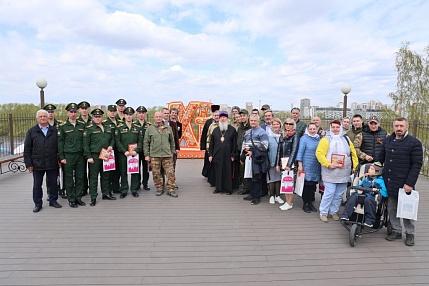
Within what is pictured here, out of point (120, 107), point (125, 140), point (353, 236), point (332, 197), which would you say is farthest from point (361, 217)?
point (120, 107)

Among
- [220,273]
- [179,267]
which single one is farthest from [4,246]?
[220,273]

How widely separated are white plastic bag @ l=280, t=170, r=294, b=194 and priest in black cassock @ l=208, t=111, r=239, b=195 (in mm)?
1294

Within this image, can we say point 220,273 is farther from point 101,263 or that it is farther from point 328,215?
point 328,215

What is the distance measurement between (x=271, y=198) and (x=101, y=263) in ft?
10.4

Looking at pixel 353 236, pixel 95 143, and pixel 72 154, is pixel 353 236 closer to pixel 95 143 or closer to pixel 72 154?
pixel 95 143

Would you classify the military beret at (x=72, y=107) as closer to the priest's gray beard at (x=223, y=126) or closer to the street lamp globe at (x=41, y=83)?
the priest's gray beard at (x=223, y=126)

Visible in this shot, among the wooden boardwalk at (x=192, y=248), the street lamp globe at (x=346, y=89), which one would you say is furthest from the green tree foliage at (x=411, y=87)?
the wooden boardwalk at (x=192, y=248)

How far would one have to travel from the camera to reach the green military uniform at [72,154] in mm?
4648

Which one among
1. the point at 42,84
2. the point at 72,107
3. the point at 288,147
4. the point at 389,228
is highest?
the point at 42,84

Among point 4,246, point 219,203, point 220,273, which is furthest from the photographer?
point 219,203

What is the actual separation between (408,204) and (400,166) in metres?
0.47

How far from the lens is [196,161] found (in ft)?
32.0

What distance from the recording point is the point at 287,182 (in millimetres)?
4688

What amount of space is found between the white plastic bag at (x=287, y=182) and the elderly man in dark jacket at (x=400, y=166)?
1.39 m
